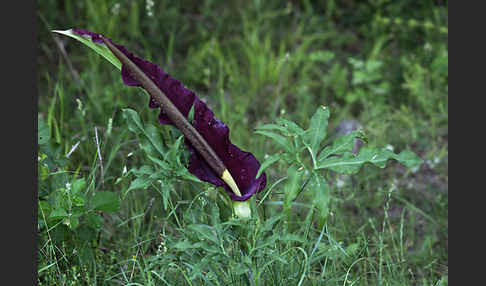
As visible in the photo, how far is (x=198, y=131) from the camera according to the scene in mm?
1531

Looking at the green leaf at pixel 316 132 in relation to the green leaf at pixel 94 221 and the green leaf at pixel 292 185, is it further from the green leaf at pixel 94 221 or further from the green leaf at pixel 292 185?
the green leaf at pixel 94 221

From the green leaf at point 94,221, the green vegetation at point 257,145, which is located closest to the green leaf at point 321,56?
the green vegetation at point 257,145

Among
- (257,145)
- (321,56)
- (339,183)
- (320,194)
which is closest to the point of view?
(320,194)

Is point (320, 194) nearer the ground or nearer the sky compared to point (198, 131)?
nearer the ground

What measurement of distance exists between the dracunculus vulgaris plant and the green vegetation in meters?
0.05

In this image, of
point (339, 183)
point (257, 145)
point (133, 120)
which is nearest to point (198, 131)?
point (133, 120)

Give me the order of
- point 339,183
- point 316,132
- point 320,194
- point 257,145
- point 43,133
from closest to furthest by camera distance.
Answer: point 320,194 → point 316,132 → point 43,133 → point 339,183 → point 257,145

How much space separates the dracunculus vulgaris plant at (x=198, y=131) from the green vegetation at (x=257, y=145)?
0.17 ft

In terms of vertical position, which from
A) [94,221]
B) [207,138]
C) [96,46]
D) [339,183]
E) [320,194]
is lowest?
[339,183]

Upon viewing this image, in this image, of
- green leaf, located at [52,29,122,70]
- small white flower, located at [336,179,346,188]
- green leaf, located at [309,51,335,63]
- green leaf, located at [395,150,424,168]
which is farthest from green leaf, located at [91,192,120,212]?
green leaf, located at [309,51,335,63]

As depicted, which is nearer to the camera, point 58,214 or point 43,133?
point 58,214

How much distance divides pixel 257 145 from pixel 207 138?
3.56 ft

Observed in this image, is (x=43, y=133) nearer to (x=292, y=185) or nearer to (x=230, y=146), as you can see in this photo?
(x=230, y=146)

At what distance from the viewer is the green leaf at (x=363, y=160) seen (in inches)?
55.5
